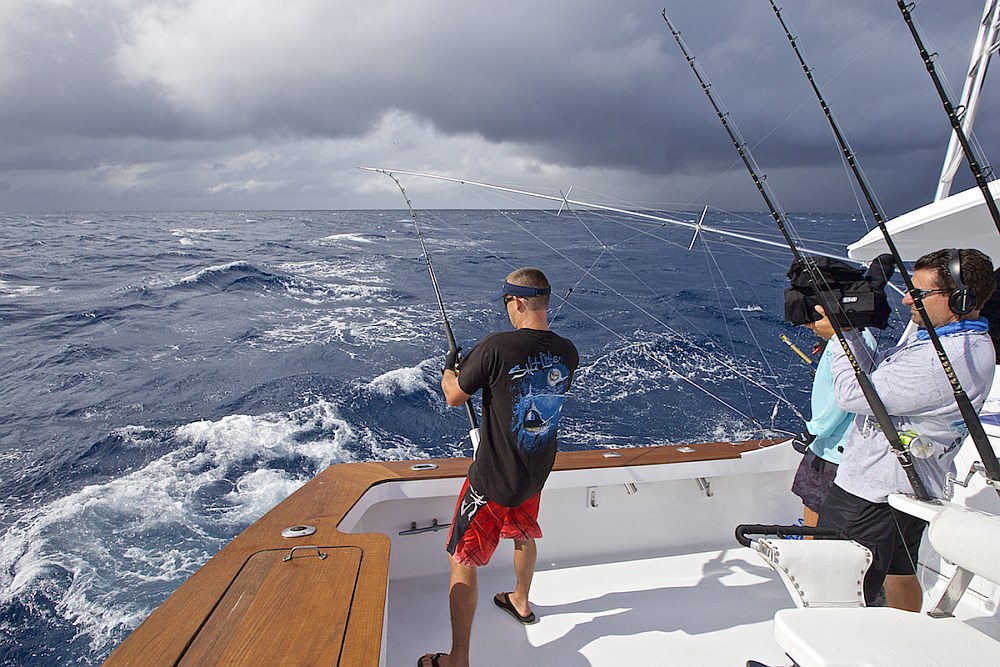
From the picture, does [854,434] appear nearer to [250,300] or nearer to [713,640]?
Answer: [713,640]

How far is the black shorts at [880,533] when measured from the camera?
1528 mm

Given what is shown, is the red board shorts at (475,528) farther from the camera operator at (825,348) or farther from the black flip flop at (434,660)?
the camera operator at (825,348)

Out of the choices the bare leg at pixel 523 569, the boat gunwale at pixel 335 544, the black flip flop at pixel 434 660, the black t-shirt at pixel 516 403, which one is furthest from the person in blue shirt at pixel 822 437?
the black flip flop at pixel 434 660

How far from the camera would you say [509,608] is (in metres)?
2.15

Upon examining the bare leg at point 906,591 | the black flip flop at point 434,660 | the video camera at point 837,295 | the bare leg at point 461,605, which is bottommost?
the black flip flop at point 434,660

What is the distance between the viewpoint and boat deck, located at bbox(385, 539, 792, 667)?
196 centimetres

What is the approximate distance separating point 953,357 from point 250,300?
10.3 m

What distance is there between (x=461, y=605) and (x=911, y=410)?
4.33 feet

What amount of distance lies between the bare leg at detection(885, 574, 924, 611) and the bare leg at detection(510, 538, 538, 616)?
3.41ft

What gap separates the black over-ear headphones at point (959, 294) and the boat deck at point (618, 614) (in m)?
1.34

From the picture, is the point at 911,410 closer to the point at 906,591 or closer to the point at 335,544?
the point at 906,591

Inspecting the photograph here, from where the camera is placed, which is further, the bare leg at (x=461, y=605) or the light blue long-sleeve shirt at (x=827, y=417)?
the light blue long-sleeve shirt at (x=827, y=417)

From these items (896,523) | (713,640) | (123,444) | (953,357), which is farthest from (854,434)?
(123,444)

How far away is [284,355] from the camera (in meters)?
6.98
